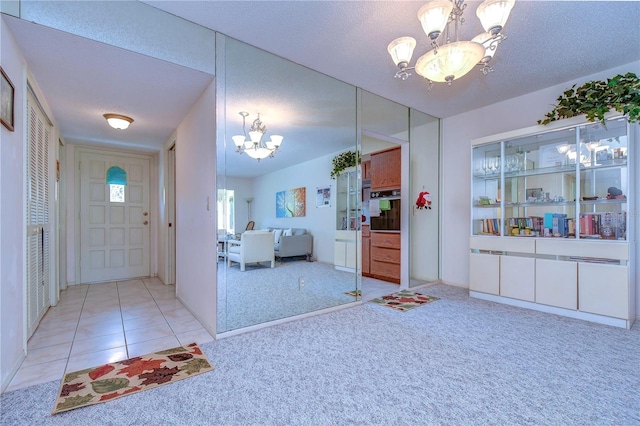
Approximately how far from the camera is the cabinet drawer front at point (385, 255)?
14.9 feet

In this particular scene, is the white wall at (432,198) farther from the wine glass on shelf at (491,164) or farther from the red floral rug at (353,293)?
the red floral rug at (353,293)

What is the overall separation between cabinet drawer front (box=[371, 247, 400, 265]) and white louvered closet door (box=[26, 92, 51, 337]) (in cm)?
418

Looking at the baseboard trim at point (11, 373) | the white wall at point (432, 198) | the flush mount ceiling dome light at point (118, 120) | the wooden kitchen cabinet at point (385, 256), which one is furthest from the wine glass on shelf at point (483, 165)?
the baseboard trim at point (11, 373)

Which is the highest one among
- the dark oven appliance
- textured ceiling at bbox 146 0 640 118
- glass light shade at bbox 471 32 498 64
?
textured ceiling at bbox 146 0 640 118

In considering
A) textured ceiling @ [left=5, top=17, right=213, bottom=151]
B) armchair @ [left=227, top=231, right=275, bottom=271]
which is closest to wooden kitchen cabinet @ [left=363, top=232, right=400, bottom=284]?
armchair @ [left=227, top=231, right=275, bottom=271]

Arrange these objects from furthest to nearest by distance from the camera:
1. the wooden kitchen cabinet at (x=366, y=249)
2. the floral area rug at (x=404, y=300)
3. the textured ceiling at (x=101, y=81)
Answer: the wooden kitchen cabinet at (x=366, y=249), the floral area rug at (x=404, y=300), the textured ceiling at (x=101, y=81)

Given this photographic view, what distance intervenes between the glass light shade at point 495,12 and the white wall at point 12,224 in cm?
295

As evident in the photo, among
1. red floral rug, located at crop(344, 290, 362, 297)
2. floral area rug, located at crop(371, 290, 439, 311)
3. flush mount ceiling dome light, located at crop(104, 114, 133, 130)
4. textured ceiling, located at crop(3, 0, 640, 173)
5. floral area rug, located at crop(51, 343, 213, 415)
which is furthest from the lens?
red floral rug, located at crop(344, 290, 362, 297)

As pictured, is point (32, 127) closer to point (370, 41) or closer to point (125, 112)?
point (125, 112)

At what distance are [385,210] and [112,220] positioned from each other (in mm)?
4607

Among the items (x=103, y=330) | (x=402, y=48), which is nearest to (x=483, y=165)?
(x=402, y=48)

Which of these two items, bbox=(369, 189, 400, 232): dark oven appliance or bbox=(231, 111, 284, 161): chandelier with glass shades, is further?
bbox=(369, 189, 400, 232): dark oven appliance

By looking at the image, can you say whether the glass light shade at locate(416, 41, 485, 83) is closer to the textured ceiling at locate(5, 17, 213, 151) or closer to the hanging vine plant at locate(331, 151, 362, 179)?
the hanging vine plant at locate(331, 151, 362, 179)

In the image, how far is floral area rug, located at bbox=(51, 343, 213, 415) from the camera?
1.68 metres
